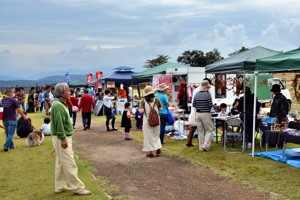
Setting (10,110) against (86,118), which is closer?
(10,110)

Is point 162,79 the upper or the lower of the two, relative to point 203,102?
upper

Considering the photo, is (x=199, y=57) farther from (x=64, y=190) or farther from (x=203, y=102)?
(x=64, y=190)

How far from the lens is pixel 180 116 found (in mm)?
12438

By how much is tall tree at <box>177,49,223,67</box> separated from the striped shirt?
60820mm

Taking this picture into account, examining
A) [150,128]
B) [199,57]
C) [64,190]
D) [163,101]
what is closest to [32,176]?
[64,190]

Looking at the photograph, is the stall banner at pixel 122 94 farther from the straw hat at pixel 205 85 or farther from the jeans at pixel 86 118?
the straw hat at pixel 205 85

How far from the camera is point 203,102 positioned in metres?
9.24

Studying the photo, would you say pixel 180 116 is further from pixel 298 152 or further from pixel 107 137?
pixel 298 152

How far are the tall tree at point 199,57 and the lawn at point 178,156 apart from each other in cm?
6086

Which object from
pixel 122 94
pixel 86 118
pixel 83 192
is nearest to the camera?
pixel 83 192

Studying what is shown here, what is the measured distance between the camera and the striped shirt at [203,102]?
9.23 metres

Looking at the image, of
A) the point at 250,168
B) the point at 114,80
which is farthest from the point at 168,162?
the point at 114,80

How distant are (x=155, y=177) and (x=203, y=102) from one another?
2881 mm

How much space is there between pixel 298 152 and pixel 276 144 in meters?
0.82
